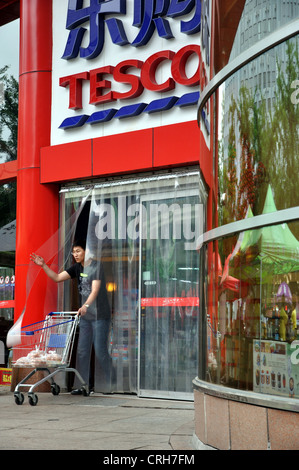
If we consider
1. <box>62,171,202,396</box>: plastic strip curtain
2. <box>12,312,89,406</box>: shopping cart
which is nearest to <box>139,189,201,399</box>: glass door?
<box>62,171,202,396</box>: plastic strip curtain

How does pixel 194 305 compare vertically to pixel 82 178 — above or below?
below

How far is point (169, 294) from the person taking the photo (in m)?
9.89

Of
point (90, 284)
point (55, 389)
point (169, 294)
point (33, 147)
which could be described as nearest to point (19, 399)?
point (55, 389)

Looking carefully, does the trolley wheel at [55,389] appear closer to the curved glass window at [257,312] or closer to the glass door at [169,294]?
the glass door at [169,294]

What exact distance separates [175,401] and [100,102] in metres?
4.30

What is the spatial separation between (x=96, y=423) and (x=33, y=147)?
16.9ft

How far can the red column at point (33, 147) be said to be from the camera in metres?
11.3

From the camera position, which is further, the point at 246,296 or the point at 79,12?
the point at 79,12

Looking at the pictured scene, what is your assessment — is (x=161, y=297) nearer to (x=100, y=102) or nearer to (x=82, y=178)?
(x=82, y=178)

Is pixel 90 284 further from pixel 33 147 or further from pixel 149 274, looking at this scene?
pixel 33 147

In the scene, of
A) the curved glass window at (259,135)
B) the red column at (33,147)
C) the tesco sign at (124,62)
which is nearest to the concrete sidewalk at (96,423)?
the red column at (33,147)

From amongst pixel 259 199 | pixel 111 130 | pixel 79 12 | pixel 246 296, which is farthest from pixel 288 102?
pixel 79 12

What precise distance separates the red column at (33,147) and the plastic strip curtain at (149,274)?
2.90ft

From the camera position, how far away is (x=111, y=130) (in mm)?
10758
